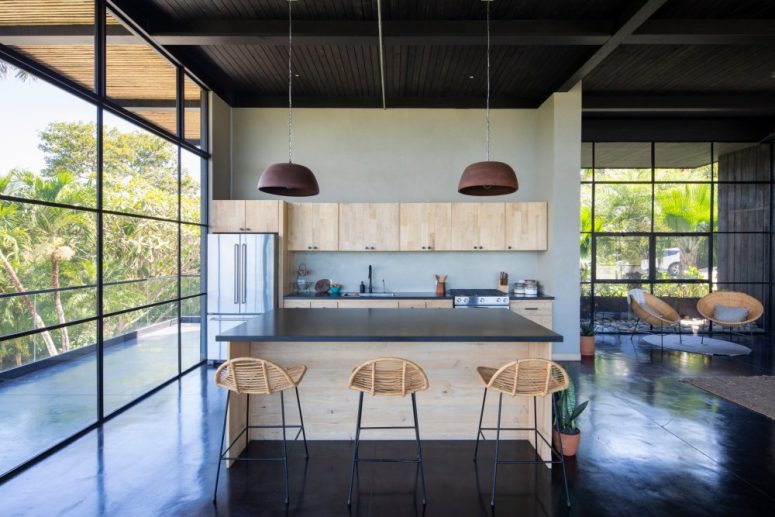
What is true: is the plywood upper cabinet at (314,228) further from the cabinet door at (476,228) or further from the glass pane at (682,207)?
the glass pane at (682,207)

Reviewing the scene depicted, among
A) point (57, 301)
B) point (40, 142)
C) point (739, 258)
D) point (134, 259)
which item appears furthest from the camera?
point (739, 258)

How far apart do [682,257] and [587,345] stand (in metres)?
3.05

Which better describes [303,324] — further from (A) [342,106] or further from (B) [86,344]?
(B) [86,344]

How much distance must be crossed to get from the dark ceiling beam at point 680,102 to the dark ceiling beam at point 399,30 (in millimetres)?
2161

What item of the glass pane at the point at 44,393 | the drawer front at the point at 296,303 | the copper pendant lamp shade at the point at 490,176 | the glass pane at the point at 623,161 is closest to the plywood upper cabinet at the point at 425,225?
the drawer front at the point at 296,303

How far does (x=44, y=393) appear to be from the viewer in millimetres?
4625

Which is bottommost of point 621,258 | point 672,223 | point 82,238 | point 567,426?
point 567,426

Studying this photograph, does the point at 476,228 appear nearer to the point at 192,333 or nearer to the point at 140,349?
the point at 192,333

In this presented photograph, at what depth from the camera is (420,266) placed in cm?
594

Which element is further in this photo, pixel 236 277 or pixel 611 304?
pixel 611 304

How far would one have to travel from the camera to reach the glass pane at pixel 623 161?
266 inches

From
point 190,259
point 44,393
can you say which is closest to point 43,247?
point 44,393

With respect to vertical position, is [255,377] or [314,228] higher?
[314,228]

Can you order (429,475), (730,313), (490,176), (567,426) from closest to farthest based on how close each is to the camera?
(429,475) → (490,176) → (567,426) → (730,313)
